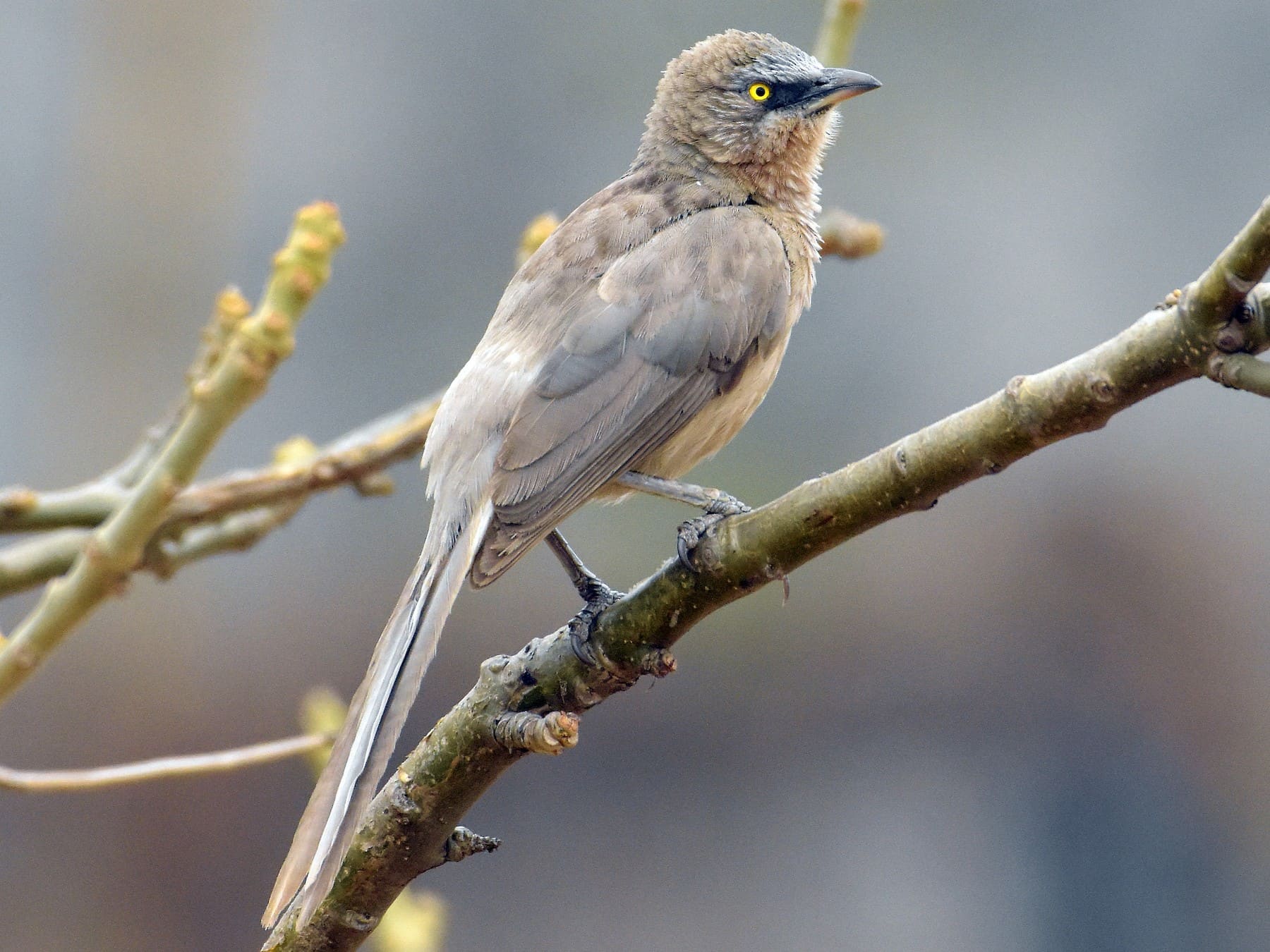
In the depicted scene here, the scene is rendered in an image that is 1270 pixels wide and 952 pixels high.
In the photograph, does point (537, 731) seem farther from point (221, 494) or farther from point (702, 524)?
point (221, 494)

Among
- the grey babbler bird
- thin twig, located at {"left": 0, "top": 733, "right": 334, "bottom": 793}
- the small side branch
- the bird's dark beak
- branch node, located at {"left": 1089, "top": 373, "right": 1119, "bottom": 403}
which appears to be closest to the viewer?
the small side branch

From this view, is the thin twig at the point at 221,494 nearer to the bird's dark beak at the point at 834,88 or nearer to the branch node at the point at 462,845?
the branch node at the point at 462,845

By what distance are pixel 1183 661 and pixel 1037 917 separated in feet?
4.96

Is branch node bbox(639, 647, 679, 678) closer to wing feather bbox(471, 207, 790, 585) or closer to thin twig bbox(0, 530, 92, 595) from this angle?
wing feather bbox(471, 207, 790, 585)

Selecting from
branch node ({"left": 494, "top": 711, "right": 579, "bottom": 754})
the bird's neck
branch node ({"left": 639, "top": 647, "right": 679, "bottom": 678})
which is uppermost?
the bird's neck

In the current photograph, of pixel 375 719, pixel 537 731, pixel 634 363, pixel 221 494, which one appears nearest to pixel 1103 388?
pixel 537 731

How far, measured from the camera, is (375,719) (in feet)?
7.96

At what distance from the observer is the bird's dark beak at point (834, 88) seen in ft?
12.7

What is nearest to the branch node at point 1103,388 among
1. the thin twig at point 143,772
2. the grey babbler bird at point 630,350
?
the grey babbler bird at point 630,350

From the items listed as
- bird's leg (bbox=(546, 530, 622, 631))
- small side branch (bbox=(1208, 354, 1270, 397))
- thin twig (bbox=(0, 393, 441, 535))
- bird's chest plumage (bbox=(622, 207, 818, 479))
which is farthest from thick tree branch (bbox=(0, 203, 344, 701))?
small side branch (bbox=(1208, 354, 1270, 397))

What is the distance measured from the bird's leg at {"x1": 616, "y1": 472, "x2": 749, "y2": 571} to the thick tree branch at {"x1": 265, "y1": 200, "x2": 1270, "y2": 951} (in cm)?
5

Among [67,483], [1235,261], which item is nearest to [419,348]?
[67,483]

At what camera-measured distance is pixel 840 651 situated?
7594mm

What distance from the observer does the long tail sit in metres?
2.15
